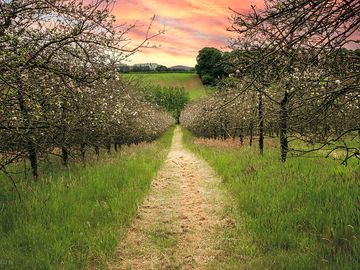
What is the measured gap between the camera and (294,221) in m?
6.78

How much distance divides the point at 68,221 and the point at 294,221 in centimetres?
437

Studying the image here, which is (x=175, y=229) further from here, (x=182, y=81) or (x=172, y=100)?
(x=182, y=81)

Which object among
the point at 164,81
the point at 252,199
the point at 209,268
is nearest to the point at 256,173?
the point at 252,199

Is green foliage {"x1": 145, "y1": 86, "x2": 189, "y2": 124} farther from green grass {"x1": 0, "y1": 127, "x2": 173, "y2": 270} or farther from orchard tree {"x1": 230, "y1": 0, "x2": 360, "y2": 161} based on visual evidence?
orchard tree {"x1": 230, "y1": 0, "x2": 360, "y2": 161}

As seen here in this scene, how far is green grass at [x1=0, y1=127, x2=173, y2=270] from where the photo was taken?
5438 mm

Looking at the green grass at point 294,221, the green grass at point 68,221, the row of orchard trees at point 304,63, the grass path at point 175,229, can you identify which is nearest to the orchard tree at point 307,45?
the row of orchard trees at point 304,63

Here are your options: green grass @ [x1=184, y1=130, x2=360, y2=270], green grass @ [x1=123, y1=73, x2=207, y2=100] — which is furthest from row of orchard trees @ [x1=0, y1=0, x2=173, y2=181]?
green grass @ [x1=123, y1=73, x2=207, y2=100]

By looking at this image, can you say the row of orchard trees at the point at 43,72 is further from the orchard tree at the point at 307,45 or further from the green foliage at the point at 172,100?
the green foliage at the point at 172,100

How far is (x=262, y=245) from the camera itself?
6.08 metres

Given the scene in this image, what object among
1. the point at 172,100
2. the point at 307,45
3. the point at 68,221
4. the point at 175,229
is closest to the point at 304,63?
the point at 307,45

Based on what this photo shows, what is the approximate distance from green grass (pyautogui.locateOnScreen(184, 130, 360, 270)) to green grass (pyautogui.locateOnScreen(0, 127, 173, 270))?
217cm

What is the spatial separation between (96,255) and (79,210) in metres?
1.95

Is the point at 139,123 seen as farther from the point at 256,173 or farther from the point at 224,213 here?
the point at 224,213

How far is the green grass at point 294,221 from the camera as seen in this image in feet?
17.3
